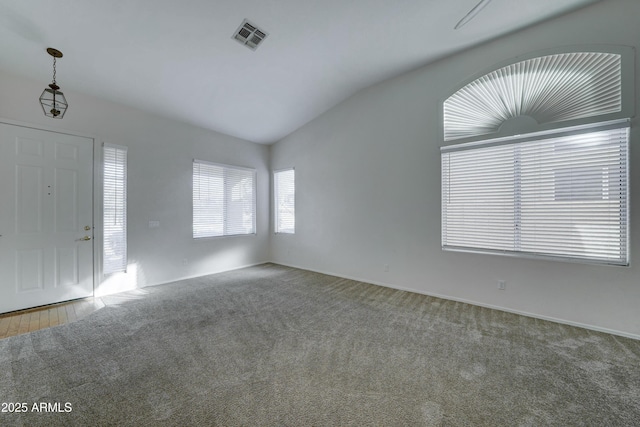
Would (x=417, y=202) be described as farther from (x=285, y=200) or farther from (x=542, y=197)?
(x=285, y=200)

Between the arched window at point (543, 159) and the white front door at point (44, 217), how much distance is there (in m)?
5.22

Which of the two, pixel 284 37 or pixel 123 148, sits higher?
pixel 284 37

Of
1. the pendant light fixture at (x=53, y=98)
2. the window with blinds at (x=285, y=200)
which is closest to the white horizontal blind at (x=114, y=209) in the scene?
the pendant light fixture at (x=53, y=98)

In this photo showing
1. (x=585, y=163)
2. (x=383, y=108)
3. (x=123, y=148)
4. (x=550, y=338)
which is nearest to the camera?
(x=550, y=338)

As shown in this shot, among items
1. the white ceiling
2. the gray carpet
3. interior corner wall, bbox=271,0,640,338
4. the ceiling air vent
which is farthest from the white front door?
interior corner wall, bbox=271,0,640,338

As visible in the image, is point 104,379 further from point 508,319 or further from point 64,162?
point 508,319

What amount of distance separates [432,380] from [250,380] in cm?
137

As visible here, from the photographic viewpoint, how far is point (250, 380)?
1963 mm

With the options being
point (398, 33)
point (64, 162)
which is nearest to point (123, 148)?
point (64, 162)

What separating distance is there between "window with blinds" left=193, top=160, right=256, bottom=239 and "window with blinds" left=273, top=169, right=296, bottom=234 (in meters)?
0.54

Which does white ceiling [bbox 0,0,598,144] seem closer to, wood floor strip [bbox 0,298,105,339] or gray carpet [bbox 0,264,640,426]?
wood floor strip [bbox 0,298,105,339]

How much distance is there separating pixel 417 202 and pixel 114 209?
466cm

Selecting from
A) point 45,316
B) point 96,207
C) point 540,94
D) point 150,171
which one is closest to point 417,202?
point 540,94

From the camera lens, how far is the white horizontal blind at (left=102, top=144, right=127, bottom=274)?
155 inches
